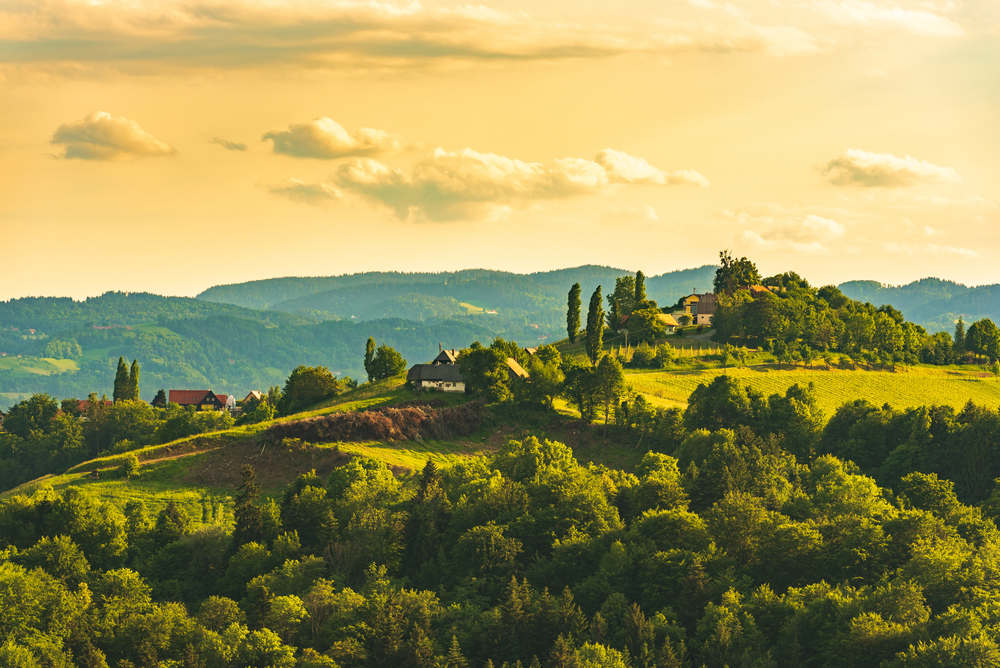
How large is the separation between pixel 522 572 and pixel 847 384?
8794 centimetres

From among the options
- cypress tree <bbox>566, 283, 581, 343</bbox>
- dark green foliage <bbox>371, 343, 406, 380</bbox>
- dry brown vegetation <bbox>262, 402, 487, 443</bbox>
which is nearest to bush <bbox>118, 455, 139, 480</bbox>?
dry brown vegetation <bbox>262, 402, 487, 443</bbox>

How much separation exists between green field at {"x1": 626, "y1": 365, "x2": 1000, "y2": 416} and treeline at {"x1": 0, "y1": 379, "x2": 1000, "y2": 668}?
38.4 m

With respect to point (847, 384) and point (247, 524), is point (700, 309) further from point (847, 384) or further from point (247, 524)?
point (247, 524)

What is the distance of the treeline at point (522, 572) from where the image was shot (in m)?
55.8

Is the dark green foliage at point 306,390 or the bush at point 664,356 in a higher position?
the bush at point 664,356

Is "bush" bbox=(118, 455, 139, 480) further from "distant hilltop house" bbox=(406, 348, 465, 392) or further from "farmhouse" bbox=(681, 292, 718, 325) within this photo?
"farmhouse" bbox=(681, 292, 718, 325)

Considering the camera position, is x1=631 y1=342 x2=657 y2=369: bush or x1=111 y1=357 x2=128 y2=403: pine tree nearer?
x1=631 y1=342 x2=657 y2=369: bush

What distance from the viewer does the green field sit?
12801 centimetres

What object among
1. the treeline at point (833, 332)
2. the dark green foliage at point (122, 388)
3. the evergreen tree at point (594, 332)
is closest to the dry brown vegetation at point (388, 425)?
the evergreen tree at point (594, 332)

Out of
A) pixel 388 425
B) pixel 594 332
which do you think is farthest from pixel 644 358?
pixel 388 425

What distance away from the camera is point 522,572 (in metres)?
68.0

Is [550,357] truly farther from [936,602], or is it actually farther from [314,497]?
[936,602]

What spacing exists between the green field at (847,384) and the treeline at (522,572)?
126 feet

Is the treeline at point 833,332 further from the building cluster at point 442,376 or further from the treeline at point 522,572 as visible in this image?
the treeline at point 522,572
